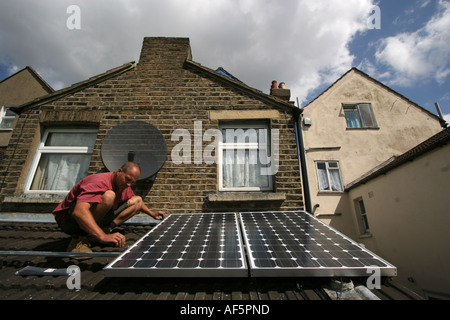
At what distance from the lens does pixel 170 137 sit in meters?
5.03

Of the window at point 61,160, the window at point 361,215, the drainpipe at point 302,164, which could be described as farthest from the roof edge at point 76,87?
the window at point 361,215

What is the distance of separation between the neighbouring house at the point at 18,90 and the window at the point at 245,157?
1611 cm

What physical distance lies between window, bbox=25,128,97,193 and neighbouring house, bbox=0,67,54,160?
1287cm

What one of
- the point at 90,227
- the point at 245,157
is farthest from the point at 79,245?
the point at 245,157

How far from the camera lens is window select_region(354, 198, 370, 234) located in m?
11.3

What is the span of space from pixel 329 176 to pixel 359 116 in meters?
5.23

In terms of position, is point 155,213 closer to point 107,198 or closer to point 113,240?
point 107,198

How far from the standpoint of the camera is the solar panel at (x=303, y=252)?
83.0 inches

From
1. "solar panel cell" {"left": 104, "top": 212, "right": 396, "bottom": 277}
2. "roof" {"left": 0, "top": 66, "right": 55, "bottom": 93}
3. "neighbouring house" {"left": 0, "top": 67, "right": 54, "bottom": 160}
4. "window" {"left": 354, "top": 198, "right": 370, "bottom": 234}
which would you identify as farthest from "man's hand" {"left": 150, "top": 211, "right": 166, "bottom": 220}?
"roof" {"left": 0, "top": 66, "right": 55, "bottom": 93}

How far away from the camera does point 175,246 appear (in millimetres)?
2664

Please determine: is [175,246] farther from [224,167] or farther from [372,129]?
[372,129]
